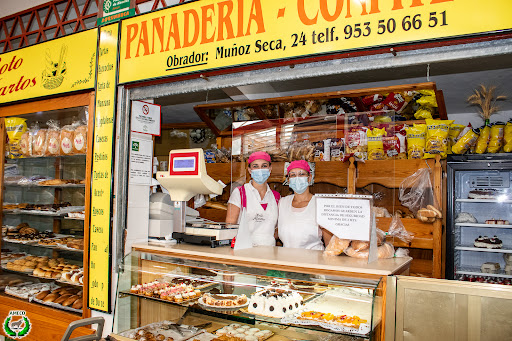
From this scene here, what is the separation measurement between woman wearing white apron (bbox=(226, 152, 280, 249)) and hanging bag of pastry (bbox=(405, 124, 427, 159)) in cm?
156

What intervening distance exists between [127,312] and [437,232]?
298 centimetres

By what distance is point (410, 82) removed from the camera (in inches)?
194

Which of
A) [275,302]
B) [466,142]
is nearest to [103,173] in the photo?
[275,302]

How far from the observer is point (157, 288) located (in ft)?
9.02

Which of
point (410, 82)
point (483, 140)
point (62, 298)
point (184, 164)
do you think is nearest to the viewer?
point (184, 164)

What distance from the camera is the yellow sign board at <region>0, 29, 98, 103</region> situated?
3480 mm

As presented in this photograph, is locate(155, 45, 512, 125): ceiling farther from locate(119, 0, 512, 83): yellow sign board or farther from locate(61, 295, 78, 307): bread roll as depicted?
locate(61, 295, 78, 307): bread roll

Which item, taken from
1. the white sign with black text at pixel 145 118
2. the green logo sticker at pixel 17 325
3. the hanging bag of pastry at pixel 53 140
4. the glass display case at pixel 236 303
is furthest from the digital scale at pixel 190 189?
the green logo sticker at pixel 17 325

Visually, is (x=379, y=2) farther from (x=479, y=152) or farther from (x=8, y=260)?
(x=8, y=260)

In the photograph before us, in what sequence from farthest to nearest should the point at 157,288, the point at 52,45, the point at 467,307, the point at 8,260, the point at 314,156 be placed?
the point at 314,156, the point at 8,260, the point at 52,45, the point at 157,288, the point at 467,307

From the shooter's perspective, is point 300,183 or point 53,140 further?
point 53,140

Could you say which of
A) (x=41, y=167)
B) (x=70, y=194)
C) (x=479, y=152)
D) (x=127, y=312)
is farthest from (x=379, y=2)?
(x=41, y=167)

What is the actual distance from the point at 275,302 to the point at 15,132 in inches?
139

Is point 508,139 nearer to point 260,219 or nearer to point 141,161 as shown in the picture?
point 260,219
